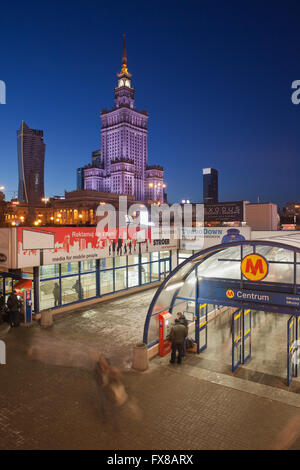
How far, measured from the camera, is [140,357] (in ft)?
33.3

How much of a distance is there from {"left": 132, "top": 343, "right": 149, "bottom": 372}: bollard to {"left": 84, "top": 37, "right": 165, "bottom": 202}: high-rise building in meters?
138

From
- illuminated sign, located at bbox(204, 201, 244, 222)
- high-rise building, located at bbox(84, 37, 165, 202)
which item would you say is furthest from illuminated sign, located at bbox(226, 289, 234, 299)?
high-rise building, located at bbox(84, 37, 165, 202)

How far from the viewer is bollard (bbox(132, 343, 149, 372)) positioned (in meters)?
10.1

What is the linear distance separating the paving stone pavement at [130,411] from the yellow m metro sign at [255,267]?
11.4 feet

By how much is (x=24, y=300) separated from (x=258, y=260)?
11.1 metres

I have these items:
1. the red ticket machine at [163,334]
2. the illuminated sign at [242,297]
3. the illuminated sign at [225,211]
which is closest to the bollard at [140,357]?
the red ticket machine at [163,334]

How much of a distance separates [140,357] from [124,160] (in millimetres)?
141227

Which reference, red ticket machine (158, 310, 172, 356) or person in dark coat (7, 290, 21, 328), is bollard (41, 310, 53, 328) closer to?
person in dark coat (7, 290, 21, 328)

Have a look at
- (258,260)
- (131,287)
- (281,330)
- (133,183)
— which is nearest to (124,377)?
(258,260)

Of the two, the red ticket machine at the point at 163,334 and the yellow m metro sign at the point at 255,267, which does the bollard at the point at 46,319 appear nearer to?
the red ticket machine at the point at 163,334

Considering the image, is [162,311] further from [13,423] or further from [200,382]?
[13,423]

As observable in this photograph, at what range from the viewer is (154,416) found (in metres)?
7.65
